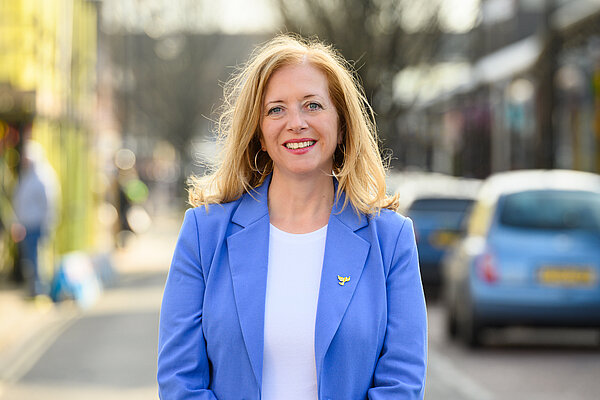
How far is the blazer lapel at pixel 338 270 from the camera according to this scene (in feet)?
10.0

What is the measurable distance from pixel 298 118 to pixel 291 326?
563mm

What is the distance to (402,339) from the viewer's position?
311 cm

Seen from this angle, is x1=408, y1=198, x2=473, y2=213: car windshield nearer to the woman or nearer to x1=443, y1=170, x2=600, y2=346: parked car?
x1=443, y1=170, x2=600, y2=346: parked car

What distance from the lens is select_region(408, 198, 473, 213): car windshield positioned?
16469 mm

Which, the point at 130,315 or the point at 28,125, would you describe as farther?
the point at 28,125

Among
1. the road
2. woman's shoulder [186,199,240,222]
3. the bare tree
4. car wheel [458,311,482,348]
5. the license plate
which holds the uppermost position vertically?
the bare tree

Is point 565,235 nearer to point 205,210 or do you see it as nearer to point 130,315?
point 130,315

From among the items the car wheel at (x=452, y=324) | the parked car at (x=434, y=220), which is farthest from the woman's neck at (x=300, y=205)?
the parked car at (x=434, y=220)

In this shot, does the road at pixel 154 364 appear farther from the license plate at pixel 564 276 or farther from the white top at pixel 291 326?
the white top at pixel 291 326

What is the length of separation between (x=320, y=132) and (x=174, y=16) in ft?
157

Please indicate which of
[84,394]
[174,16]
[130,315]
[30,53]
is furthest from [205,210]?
[174,16]

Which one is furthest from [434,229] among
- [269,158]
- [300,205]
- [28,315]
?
[300,205]

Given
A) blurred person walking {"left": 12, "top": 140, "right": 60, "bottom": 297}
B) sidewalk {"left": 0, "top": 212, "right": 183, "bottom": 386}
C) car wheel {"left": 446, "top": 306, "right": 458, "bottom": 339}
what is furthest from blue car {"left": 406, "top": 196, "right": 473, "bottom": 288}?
blurred person walking {"left": 12, "top": 140, "right": 60, "bottom": 297}

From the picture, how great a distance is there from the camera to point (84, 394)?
8688mm
